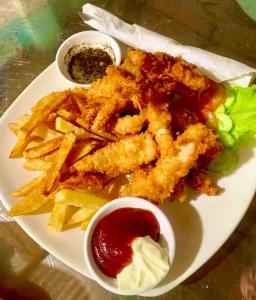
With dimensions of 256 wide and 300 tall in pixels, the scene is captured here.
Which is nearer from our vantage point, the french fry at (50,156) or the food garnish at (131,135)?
the food garnish at (131,135)

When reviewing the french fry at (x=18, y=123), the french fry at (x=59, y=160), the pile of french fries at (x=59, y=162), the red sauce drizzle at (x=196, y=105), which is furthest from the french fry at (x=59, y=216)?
the red sauce drizzle at (x=196, y=105)

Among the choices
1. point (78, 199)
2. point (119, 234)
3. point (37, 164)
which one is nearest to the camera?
point (119, 234)

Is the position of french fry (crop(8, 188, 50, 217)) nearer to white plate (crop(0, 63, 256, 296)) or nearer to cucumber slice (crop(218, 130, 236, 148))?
white plate (crop(0, 63, 256, 296))

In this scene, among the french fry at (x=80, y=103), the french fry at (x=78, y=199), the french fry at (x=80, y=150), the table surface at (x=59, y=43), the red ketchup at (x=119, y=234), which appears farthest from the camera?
the table surface at (x=59, y=43)

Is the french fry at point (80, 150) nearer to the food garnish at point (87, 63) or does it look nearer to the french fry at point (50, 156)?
the french fry at point (50, 156)

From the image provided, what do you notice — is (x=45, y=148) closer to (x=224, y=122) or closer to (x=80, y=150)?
(x=80, y=150)

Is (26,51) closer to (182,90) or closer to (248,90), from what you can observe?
(182,90)

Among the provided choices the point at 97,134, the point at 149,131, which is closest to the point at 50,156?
the point at 97,134

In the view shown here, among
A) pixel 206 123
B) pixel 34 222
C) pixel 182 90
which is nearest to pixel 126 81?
pixel 182 90
